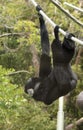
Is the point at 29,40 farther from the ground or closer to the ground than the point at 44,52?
closer to the ground

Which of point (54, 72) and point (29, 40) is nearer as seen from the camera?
point (54, 72)

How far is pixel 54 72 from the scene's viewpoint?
4.05 metres

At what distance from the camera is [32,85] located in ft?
14.1

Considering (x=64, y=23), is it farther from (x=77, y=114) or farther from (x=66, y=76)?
(x=66, y=76)

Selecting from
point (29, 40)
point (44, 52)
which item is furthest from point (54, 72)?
point (29, 40)

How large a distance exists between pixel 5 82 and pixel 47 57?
9.30 feet

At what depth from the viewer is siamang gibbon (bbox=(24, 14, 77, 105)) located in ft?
12.5

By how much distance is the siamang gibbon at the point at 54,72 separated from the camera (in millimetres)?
3805

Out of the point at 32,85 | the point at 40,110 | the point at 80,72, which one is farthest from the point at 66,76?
the point at 80,72

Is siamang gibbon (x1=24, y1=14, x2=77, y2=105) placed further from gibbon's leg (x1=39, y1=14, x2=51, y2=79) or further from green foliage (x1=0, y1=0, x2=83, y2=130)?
green foliage (x1=0, y1=0, x2=83, y2=130)

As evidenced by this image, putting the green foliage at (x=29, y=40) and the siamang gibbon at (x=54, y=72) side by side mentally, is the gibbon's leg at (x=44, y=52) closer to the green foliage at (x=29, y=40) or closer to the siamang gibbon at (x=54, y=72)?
the siamang gibbon at (x=54, y=72)

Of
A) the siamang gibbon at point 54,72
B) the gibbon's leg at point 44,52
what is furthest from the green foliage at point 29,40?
the gibbon's leg at point 44,52

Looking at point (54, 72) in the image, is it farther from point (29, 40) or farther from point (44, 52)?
point (29, 40)

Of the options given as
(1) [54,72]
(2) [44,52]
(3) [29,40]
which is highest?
(2) [44,52]
